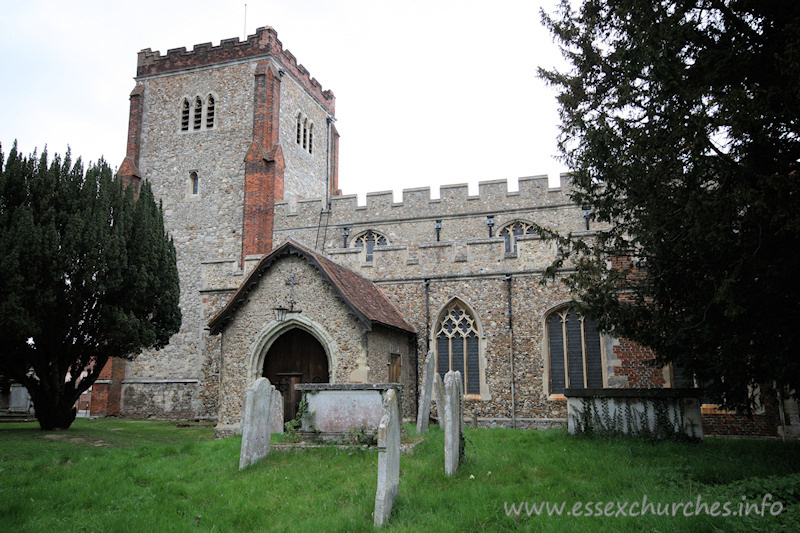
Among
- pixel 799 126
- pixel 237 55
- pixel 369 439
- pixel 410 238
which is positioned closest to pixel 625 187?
pixel 799 126

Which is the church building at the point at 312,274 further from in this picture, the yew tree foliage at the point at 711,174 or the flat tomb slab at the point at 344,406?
the yew tree foliage at the point at 711,174

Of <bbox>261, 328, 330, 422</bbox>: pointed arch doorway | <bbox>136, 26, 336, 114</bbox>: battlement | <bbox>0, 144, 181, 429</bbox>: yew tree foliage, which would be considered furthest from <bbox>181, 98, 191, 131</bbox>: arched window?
<bbox>261, 328, 330, 422</bbox>: pointed arch doorway

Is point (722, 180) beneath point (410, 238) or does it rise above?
beneath

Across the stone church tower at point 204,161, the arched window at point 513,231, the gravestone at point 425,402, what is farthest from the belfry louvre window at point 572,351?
the stone church tower at point 204,161

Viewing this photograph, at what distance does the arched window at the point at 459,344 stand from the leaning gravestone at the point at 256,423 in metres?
7.48

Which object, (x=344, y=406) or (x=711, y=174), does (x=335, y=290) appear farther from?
(x=711, y=174)

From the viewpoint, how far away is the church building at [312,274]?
1412 centimetres

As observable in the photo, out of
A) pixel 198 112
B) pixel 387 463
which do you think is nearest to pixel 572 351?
pixel 387 463

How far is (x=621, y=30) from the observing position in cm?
851

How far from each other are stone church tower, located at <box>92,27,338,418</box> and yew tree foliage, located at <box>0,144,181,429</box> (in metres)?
7.57

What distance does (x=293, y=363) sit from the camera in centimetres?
1453

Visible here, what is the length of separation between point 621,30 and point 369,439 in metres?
7.31

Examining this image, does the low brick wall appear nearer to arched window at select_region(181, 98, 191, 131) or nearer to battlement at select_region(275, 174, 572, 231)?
battlement at select_region(275, 174, 572, 231)

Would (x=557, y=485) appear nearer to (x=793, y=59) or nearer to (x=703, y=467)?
(x=703, y=467)
